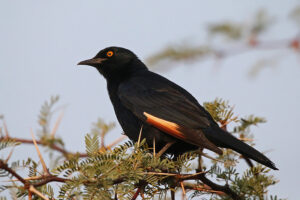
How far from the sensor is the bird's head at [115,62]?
5602mm

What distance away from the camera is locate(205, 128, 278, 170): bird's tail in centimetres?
336

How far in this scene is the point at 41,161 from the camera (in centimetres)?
226

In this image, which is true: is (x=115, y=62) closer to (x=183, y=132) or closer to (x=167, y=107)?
(x=167, y=107)

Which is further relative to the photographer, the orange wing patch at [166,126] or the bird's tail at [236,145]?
the orange wing patch at [166,126]

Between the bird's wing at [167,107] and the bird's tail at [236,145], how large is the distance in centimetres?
13

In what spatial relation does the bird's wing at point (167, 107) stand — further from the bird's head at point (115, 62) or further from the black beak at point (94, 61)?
the black beak at point (94, 61)

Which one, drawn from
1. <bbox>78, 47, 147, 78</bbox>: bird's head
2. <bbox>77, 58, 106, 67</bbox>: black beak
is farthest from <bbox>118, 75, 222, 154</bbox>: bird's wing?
<bbox>77, 58, 106, 67</bbox>: black beak

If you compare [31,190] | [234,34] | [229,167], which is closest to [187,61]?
[234,34]

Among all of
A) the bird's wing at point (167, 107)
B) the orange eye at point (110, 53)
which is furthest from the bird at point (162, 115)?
the orange eye at point (110, 53)

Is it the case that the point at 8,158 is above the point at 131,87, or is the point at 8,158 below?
below

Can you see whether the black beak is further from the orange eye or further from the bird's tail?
the bird's tail

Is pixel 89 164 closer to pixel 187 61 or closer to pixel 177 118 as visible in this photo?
pixel 187 61

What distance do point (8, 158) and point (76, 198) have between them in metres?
0.42

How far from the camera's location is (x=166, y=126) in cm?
403
